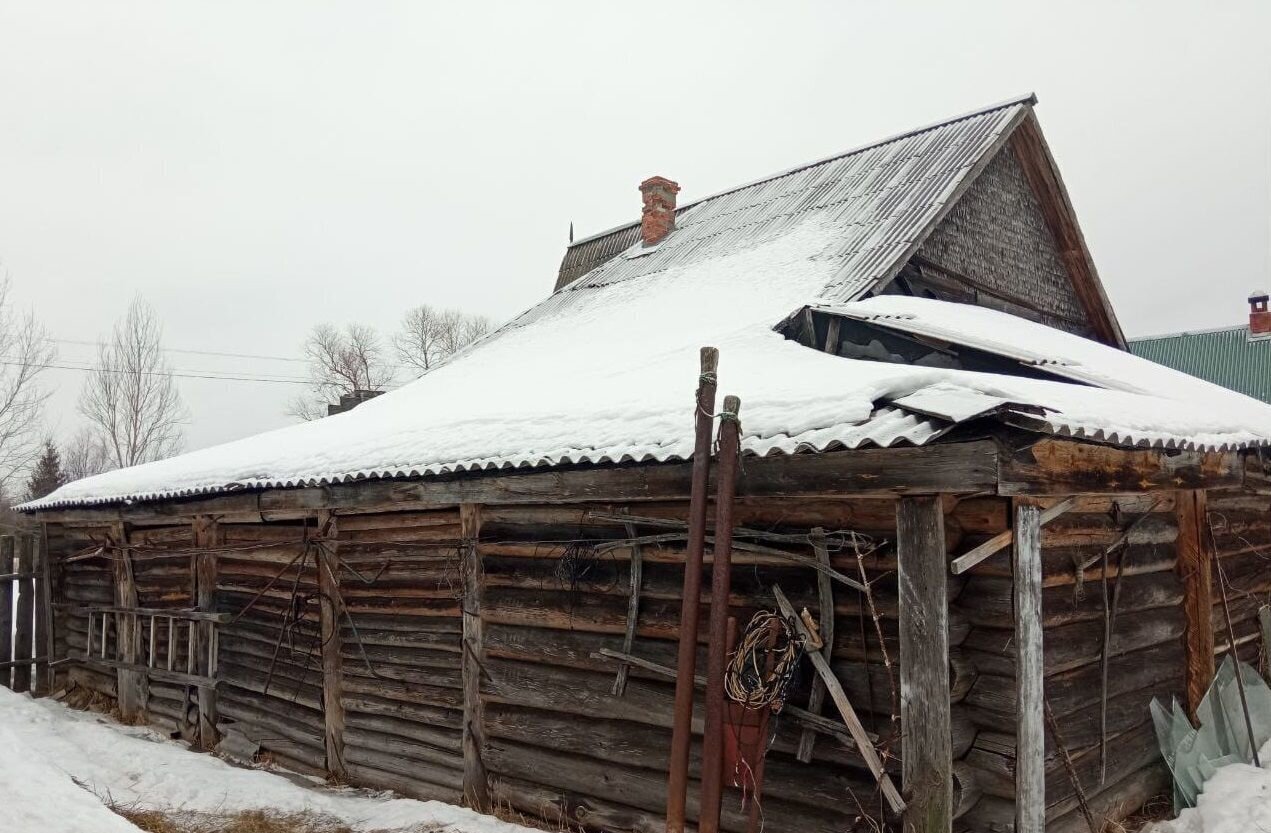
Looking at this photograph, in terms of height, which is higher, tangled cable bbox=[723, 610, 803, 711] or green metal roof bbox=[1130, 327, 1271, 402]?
green metal roof bbox=[1130, 327, 1271, 402]

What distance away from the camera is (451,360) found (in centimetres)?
1220

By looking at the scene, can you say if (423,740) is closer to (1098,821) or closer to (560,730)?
(560,730)

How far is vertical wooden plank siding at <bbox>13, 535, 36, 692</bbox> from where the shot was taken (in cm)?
1051

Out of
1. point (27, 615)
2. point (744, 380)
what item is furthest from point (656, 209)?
point (27, 615)

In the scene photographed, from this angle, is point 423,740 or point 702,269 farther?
point 702,269

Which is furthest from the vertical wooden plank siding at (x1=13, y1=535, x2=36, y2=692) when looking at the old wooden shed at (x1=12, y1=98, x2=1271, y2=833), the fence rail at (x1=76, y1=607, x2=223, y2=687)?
the fence rail at (x1=76, y1=607, x2=223, y2=687)

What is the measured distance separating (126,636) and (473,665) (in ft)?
18.9

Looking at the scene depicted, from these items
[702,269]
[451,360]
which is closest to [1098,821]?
[702,269]

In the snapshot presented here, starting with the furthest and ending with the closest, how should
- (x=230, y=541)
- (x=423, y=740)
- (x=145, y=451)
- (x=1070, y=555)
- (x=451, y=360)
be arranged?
(x=145, y=451), (x=451, y=360), (x=230, y=541), (x=423, y=740), (x=1070, y=555)

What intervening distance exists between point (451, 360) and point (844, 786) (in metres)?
9.37

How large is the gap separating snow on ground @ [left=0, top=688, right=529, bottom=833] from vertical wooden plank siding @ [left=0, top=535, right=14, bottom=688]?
1082 millimetres

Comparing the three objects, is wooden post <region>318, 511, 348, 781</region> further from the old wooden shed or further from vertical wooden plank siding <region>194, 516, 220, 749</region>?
vertical wooden plank siding <region>194, 516, 220, 749</region>

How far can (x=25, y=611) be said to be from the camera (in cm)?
1055

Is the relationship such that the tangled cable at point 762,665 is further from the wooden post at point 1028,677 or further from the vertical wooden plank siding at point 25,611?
the vertical wooden plank siding at point 25,611
